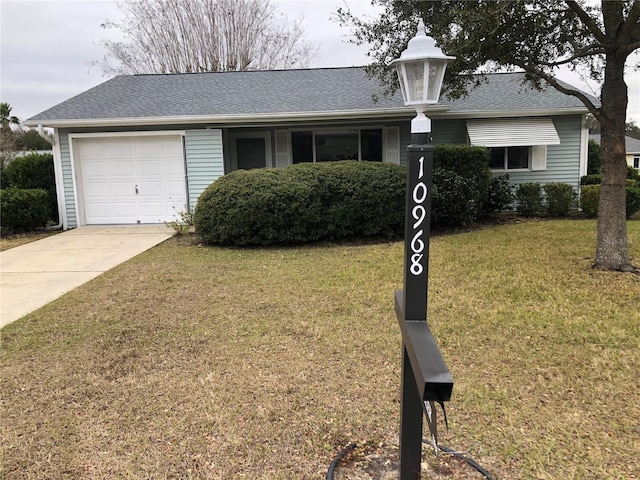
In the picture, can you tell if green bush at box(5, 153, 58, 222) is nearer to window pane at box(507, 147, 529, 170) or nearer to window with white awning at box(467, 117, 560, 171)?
window with white awning at box(467, 117, 560, 171)

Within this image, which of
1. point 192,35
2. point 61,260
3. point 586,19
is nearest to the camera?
point 586,19

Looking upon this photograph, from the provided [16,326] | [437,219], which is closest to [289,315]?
[16,326]

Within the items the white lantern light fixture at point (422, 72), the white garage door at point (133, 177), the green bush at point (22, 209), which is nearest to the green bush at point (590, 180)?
the white garage door at point (133, 177)

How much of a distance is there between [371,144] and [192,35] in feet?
49.1

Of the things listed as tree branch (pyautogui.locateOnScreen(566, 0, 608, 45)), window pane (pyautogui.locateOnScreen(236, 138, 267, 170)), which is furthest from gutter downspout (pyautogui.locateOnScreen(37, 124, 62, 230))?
tree branch (pyautogui.locateOnScreen(566, 0, 608, 45))

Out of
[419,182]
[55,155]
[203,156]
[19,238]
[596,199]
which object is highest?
[55,155]

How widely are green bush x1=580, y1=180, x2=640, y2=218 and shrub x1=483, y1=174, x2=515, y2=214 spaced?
171 centimetres

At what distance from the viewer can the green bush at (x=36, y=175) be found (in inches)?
463

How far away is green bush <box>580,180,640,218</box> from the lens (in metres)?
10.9

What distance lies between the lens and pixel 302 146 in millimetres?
12758

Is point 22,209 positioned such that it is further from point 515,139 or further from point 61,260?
point 515,139

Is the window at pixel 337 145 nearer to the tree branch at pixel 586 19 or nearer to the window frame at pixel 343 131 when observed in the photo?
the window frame at pixel 343 131

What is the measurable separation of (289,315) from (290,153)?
827cm

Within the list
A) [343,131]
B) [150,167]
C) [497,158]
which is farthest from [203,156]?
[497,158]
